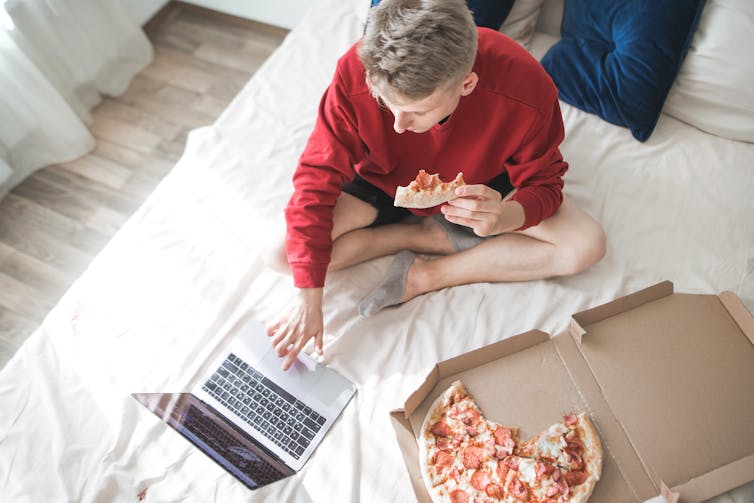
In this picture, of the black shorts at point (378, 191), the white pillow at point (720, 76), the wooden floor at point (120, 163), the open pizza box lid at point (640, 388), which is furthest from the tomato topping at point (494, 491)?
the wooden floor at point (120, 163)

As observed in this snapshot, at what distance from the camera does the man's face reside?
934mm

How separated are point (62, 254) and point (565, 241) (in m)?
1.57

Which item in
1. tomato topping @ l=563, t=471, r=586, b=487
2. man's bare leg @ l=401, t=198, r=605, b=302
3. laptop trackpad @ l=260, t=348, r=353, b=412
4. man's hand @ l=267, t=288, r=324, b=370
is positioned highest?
man's hand @ l=267, t=288, r=324, b=370

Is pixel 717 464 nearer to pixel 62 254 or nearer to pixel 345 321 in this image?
pixel 345 321

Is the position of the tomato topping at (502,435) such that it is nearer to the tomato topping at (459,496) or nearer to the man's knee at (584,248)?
the tomato topping at (459,496)

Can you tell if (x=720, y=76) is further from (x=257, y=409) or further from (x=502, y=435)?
(x=257, y=409)

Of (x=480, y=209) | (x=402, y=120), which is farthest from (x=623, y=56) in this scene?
(x=402, y=120)

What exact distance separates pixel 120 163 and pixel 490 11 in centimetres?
139

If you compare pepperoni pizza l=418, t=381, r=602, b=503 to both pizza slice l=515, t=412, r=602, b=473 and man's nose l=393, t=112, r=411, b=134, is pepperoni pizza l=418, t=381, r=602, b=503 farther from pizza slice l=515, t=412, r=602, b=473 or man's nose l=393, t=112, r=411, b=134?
man's nose l=393, t=112, r=411, b=134

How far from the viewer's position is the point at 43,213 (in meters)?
1.89

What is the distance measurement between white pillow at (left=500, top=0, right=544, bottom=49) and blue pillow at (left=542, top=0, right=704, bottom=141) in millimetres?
96

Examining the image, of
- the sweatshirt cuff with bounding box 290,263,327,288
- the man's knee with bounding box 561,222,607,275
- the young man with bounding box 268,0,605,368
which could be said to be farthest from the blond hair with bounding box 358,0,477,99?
the man's knee with bounding box 561,222,607,275

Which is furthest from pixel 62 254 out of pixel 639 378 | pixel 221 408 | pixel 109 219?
pixel 639 378

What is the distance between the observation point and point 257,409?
126 centimetres
